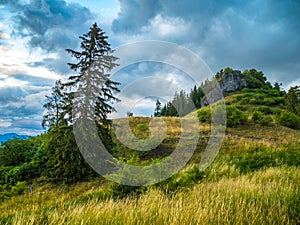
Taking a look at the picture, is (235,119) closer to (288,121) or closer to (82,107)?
(288,121)

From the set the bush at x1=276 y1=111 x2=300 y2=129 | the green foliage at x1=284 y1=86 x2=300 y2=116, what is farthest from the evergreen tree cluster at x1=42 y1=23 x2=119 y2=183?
the green foliage at x1=284 y1=86 x2=300 y2=116

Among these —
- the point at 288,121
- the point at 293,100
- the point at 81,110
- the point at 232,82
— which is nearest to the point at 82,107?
the point at 81,110

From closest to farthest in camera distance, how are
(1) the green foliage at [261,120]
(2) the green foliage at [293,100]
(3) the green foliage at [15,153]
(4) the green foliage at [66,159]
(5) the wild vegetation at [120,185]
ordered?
(5) the wild vegetation at [120,185]
(4) the green foliage at [66,159]
(3) the green foliage at [15,153]
(1) the green foliage at [261,120]
(2) the green foliage at [293,100]

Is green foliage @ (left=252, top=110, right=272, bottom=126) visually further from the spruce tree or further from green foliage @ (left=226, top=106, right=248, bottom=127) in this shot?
the spruce tree

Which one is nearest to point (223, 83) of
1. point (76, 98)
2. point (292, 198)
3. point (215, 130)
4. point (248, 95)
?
point (248, 95)

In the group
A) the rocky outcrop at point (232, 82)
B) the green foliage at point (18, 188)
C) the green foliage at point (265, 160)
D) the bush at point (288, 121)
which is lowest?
the green foliage at point (18, 188)

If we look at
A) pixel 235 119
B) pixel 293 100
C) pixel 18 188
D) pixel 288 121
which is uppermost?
pixel 293 100

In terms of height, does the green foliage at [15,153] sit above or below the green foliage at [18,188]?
above

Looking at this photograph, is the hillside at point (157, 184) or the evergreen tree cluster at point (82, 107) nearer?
the hillside at point (157, 184)

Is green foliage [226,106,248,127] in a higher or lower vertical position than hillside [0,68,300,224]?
higher

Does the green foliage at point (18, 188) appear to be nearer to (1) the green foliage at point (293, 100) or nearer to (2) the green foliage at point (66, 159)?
(2) the green foliage at point (66, 159)

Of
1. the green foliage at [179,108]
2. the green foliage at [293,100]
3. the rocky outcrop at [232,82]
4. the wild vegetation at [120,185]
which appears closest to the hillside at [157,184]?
the wild vegetation at [120,185]

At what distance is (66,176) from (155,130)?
46.0ft

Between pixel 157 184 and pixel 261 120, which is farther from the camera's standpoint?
pixel 261 120
